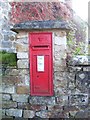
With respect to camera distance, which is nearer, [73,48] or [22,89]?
[22,89]

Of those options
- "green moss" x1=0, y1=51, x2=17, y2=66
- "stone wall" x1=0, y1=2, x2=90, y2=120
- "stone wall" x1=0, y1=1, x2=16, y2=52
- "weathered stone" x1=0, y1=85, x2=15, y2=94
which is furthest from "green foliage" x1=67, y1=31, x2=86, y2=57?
"stone wall" x1=0, y1=1, x2=16, y2=52

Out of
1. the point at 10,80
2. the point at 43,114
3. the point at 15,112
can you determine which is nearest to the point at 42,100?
the point at 43,114

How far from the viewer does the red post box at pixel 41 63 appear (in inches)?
153

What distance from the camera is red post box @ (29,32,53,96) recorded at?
389cm

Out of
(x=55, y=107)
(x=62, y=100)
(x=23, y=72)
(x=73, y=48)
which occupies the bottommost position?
(x=55, y=107)

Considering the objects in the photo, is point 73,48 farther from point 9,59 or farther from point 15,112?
point 15,112

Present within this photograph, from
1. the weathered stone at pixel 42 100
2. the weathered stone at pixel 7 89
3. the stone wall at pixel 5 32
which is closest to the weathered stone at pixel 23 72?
the weathered stone at pixel 7 89

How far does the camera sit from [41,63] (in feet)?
12.9

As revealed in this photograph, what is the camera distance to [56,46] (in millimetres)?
3898

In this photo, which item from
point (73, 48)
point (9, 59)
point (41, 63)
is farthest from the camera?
point (73, 48)

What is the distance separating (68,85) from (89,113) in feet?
1.62

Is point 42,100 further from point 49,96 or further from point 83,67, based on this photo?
point 83,67

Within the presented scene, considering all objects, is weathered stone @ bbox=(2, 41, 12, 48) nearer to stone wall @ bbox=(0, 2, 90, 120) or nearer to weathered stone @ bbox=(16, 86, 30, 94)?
stone wall @ bbox=(0, 2, 90, 120)

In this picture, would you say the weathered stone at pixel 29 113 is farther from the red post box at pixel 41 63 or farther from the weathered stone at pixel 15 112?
the red post box at pixel 41 63
